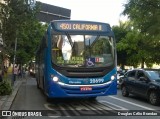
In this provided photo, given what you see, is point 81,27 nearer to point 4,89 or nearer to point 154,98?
point 154,98

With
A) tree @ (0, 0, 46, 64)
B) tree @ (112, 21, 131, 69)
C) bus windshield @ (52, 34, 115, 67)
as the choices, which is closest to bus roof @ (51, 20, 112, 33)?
bus windshield @ (52, 34, 115, 67)

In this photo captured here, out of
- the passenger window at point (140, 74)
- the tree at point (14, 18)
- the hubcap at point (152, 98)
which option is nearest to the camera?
the hubcap at point (152, 98)

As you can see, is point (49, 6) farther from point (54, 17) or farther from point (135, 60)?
point (135, 60)

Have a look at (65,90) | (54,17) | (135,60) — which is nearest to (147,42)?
(135,60)

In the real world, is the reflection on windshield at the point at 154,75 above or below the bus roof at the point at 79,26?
A: below

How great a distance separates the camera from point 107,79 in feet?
45.4

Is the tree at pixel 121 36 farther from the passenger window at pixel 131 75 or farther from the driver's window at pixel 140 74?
the driver's window at pixel 140 74

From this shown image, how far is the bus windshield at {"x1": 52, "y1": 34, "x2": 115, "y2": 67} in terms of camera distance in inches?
532

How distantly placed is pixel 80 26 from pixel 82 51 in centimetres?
109

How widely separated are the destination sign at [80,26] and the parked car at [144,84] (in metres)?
3.27

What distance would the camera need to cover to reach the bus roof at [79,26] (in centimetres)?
1395

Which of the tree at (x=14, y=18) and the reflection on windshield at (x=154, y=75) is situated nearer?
the reflection on windshield at (x=154, y=75)

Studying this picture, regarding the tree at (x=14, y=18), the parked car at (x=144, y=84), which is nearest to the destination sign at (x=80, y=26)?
the parked car at (x=144, y=84)

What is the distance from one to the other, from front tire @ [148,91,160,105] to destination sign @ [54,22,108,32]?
3.40 metres
